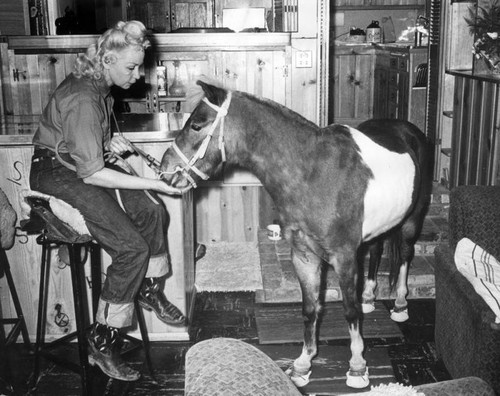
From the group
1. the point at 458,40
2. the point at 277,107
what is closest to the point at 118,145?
the point at 277,107

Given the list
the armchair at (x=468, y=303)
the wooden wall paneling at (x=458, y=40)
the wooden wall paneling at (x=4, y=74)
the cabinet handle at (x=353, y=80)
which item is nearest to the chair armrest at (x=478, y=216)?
the armchair at (x=468, y=303)

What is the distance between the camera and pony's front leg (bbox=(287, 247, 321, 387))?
3013 mm

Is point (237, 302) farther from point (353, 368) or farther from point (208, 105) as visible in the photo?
point (208, 105)

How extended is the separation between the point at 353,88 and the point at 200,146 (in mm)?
7102

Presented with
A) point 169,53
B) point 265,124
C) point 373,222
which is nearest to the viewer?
point 265,124

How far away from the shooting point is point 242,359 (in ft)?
4.23

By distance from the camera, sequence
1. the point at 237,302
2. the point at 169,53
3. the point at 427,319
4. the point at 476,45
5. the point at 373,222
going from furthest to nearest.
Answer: the point at 169,53
the point at 476,45
the point at 237,302
the point at 427,319
the point at 373,222

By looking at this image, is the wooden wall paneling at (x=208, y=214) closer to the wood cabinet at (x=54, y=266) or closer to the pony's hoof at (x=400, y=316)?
the wood cabinet at (x=54, y=266)

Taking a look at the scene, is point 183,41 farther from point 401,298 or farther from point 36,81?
point 401,298

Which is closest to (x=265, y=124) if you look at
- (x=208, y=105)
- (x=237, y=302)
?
(x=208, y=105)

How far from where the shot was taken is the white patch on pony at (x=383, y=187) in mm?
2898

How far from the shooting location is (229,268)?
15.8ft

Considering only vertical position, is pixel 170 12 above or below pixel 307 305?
above

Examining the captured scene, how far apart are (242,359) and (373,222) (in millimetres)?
1810
